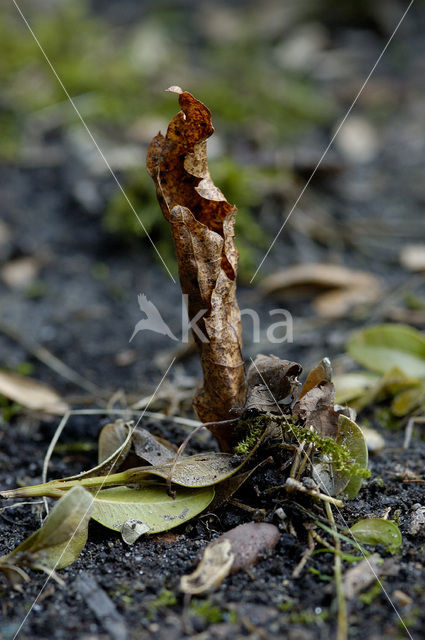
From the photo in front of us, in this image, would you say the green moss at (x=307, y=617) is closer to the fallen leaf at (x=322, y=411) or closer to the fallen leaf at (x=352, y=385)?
the fallen leaf at (x=322, y=411)

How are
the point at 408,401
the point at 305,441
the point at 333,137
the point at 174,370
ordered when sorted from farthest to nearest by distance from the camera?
the point at 333,137
the point at 174,370
the point at 408,401
the point at 305,441

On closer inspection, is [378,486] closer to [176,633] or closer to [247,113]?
[176,633]

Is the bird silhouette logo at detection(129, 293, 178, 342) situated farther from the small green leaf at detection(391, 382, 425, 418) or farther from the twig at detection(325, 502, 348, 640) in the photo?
the twig at detection(325, 502, 348, 640)

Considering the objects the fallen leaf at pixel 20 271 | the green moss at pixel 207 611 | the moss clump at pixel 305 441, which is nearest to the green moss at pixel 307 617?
the green moss at pixel 207 611

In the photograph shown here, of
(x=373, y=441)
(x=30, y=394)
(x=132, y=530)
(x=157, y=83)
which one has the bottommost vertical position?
(x=30, y=394)

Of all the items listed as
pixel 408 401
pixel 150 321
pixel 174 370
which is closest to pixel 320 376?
pixel 408 401

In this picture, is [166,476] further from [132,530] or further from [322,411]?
[322,411]
